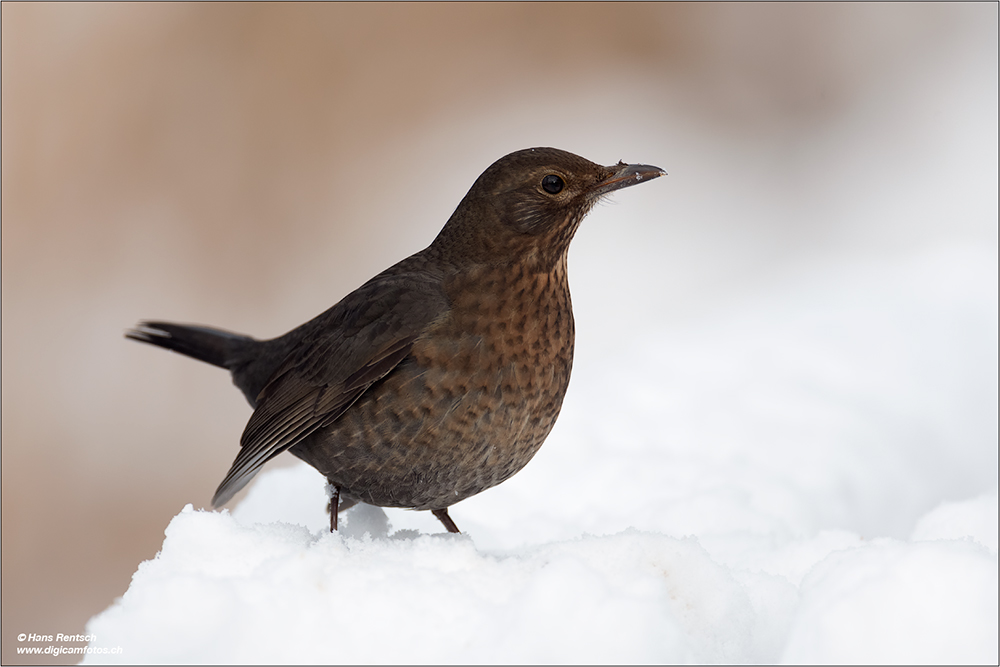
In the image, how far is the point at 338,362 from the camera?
2781mm

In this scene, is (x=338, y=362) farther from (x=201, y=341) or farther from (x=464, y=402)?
(x=201, y=341)

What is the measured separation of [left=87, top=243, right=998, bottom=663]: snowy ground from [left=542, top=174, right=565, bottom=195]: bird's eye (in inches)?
40.8

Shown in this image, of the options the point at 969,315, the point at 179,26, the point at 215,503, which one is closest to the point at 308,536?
the point at 215,503

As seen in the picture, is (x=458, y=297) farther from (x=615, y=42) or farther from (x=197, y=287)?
(x=615, y=42)

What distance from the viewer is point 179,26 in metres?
8.38

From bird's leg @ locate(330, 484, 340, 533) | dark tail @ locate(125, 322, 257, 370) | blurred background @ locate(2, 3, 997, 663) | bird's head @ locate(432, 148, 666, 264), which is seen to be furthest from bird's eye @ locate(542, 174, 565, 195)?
blurred background @ locate(2, 3, 997, 663)

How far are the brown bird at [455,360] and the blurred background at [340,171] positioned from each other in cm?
388

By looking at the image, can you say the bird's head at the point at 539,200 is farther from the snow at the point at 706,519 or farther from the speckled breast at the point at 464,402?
the snow at the point at 706,519

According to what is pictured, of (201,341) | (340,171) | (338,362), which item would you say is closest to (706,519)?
(338,362)

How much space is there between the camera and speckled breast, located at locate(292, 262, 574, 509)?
253 centimetres

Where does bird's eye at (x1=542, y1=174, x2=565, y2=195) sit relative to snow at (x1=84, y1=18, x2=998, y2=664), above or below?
above

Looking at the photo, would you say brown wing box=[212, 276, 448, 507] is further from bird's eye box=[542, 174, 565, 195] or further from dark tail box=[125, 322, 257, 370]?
dark tail box=[125, 322, 257, 370]

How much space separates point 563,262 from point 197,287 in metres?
6.57

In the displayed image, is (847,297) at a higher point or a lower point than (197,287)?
lower
